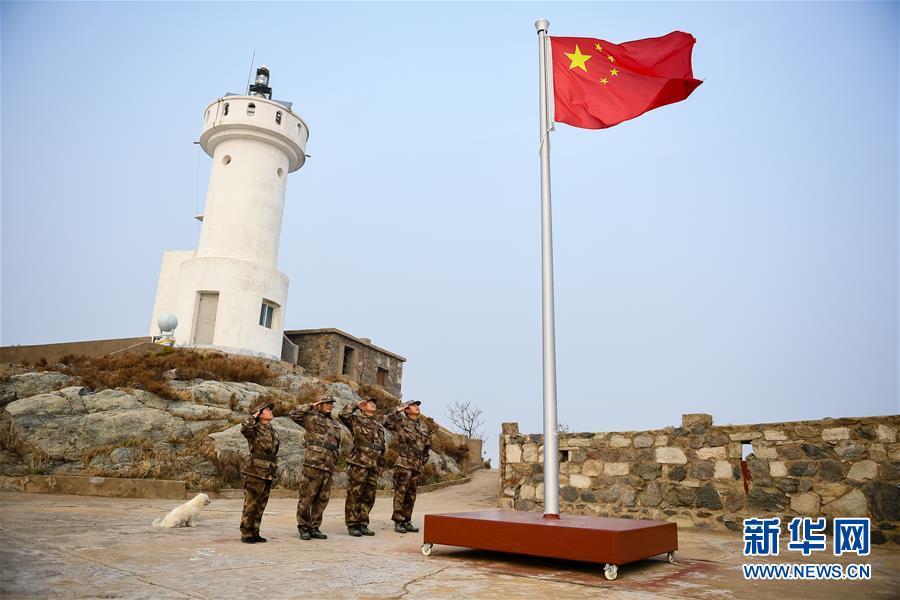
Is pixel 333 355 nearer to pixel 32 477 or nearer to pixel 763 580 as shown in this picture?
pixel 32 477

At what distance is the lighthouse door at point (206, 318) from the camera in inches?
955

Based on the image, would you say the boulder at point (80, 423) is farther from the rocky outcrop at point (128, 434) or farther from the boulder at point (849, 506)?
the boulder at point (849, 506)

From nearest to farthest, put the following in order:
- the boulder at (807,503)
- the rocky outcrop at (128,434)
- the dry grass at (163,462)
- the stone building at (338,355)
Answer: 1. the boulder at (807,503)
2. the dry grass at (163,462)
3. the rocky outcrop at (128,434)
4. the stone building at (338,355)

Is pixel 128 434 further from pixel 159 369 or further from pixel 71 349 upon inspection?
pixel 71 349

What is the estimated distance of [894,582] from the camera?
4906mm

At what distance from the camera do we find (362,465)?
7797mm

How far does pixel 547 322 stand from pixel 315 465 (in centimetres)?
327

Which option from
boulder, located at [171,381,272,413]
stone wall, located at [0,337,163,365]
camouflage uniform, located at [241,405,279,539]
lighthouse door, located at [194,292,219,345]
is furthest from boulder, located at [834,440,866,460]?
lighthouse door, located at [194,292,219,345]

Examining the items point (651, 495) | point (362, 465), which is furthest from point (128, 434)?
point (651, 495)

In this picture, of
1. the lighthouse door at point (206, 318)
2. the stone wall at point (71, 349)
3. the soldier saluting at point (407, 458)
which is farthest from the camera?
the lighthouse door at point (206, 318)

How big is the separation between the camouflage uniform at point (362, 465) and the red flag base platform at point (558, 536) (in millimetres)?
1900

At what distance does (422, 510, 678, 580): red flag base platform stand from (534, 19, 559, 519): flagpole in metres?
0.34

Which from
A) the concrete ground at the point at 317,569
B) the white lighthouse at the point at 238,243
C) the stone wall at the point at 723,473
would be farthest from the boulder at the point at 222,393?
the stone wall at the point at 723,473

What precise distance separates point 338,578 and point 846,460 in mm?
6909
